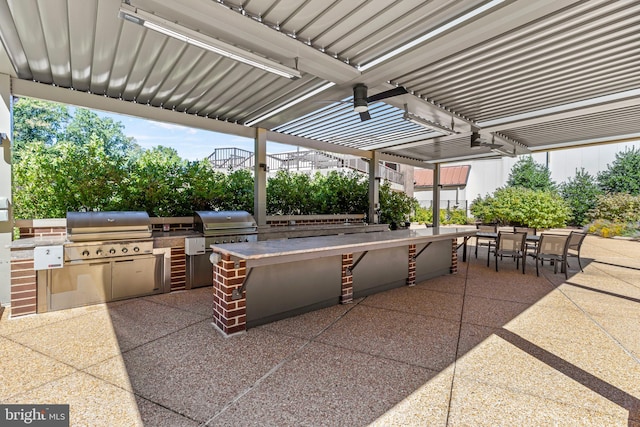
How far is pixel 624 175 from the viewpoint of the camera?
16250 millimetres

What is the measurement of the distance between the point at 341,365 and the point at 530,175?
21142 millimetres

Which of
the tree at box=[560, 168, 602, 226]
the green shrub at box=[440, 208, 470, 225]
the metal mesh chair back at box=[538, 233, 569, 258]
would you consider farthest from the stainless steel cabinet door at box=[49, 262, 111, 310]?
the tree at box=[560, 168, 602, 226]

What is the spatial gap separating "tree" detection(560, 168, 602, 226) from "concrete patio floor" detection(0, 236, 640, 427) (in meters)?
15.5

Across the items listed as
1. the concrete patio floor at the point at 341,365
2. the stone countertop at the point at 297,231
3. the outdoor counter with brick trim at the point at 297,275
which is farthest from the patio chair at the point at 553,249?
the stone countertop at the point at 297,231

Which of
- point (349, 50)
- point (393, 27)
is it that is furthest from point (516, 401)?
point (349, 50)

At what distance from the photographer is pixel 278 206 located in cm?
734

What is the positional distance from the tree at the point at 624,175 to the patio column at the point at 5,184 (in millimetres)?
22574

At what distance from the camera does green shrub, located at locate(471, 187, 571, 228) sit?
46.0ft

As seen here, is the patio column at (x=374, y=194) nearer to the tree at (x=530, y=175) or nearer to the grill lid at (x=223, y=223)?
the grill lid at (x=223, y=223)

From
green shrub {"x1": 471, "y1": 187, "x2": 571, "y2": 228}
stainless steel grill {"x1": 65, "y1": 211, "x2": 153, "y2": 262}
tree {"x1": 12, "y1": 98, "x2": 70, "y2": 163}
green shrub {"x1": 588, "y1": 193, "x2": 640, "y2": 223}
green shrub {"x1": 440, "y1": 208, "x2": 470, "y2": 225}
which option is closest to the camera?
stainless steel grill {"x1": 65, "y1": 211, "x2": 153, "y2": 262}

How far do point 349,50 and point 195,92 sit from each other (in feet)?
8.37

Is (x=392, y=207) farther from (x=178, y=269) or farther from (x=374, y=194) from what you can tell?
(x=178, y=269)

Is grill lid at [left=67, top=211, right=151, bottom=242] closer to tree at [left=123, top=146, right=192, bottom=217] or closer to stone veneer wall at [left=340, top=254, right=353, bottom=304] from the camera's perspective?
tree at [left=123, top=146, right=192, bottom=217]

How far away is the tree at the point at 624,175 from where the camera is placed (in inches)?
630
